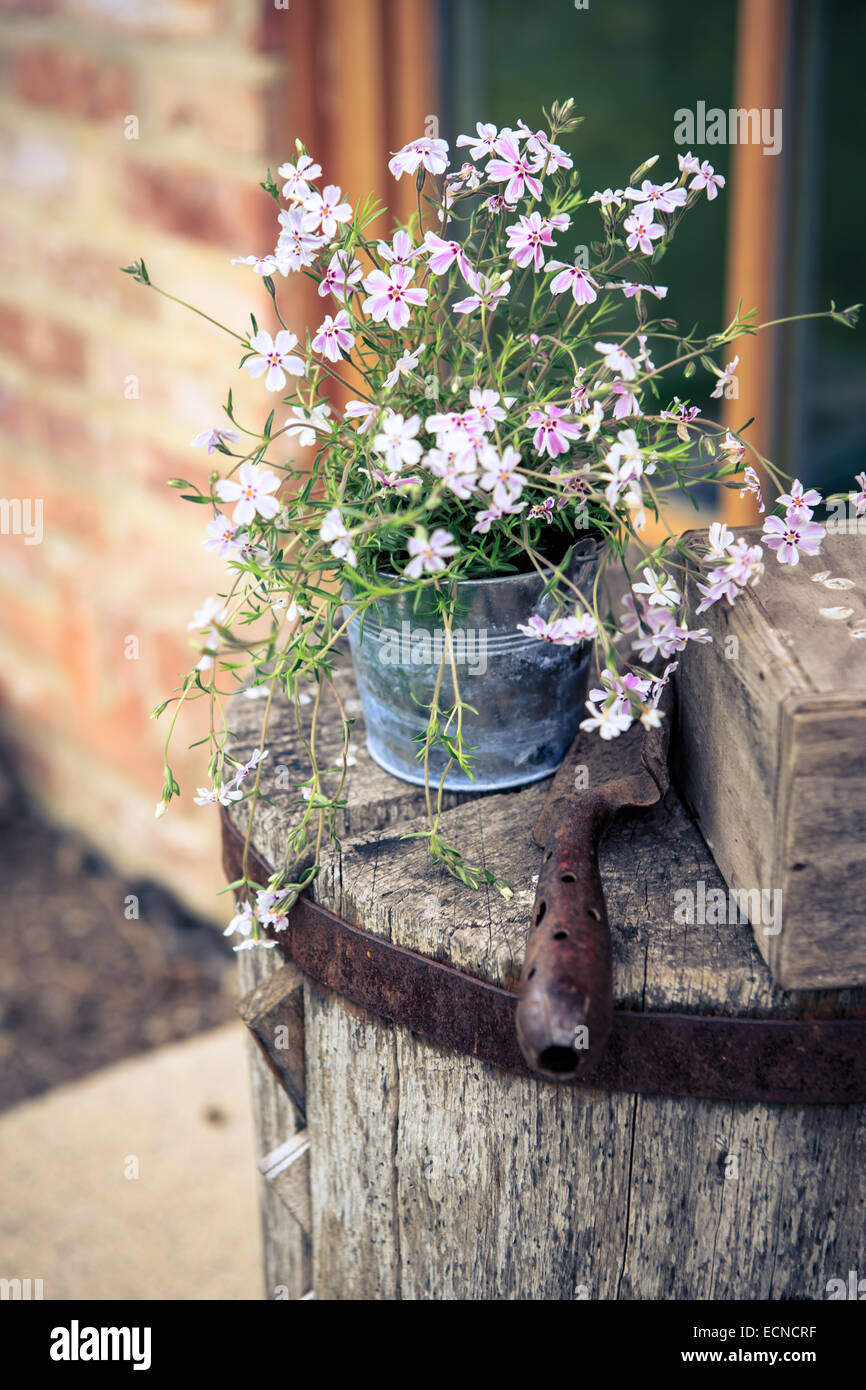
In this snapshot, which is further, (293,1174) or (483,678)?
(293,1174)

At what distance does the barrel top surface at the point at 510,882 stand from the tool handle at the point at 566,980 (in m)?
0.07

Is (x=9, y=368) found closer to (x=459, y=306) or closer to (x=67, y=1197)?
(x=67, y=1197)

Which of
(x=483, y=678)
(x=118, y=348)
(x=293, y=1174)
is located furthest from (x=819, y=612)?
(x=118, y=348)

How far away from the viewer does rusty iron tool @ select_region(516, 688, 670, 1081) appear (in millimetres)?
960

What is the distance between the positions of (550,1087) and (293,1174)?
385mm

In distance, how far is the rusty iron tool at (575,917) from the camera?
96 cm

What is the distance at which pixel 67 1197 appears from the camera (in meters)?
2.30

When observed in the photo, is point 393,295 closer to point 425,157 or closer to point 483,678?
point 425,157

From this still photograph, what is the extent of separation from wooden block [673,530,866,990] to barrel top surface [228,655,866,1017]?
3cm

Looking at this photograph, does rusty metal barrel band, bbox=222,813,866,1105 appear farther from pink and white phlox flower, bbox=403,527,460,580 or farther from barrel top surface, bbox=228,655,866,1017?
pink and white phlox flower, bbox=403,527,460,580

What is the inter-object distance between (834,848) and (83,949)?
2297 mm

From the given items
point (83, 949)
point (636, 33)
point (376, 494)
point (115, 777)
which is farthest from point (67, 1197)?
point (636, 33)

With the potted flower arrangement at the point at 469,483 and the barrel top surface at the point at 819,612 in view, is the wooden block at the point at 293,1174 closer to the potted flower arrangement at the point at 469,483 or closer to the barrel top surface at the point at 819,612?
the potted flower arrangement at the point at 469,483

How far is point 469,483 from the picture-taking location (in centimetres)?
97
